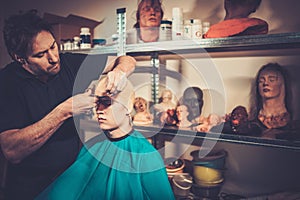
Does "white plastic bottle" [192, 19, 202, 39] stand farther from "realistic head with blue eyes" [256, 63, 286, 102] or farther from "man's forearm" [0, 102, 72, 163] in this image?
"man's forearm" [0, 102, 72, 163]

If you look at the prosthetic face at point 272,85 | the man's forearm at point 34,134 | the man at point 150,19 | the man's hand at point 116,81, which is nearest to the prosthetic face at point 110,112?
the man's hand at point 116,81

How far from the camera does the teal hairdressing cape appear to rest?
111 centimetres

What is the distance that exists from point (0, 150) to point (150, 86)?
2.21ft

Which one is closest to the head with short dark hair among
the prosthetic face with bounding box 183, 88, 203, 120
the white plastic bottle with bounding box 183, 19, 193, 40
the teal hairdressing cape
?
the white plastic bottle with bounding box 183, 19, 193, 40

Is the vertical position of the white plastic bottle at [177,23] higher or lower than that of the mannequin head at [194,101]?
higher

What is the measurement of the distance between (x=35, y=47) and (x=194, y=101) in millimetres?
647

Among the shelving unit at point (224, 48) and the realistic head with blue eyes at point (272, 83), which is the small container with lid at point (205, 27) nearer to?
the shelving unit at point (224, 48)

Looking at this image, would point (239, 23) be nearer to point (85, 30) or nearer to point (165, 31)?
point (165, 31)

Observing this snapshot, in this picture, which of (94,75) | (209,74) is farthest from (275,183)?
(94,75)

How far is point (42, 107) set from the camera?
1242mm

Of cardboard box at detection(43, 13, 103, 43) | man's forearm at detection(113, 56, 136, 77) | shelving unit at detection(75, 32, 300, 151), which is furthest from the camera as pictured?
cardboard box at detection(43, 13, 103, 43)

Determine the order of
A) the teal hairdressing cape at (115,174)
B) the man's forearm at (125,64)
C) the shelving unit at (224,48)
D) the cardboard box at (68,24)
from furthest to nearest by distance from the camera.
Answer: the cardboard box at (68,24) < the man's forearm at (125,64) < the teal hairdressing cape at (115,174) < the shelving unit at (224,48)

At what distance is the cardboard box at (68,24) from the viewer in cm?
132

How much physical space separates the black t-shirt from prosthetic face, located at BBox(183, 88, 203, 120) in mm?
354
